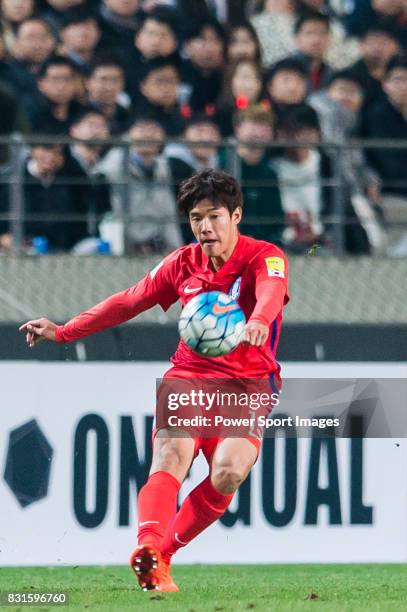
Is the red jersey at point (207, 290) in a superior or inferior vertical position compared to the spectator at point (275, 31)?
inferior

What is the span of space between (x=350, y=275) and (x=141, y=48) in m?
2.54

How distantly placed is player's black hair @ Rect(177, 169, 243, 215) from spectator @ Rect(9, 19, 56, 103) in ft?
12.3

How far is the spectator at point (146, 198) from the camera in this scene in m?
8.10

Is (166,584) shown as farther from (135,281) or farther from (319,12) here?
(319,12)

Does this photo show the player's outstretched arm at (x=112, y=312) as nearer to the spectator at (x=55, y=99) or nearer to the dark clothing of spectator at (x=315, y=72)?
the spectator at (x=55, y=99)

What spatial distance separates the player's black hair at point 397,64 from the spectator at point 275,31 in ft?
2.78

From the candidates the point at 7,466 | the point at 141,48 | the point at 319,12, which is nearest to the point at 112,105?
the point at 141,48

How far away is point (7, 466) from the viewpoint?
743 cm

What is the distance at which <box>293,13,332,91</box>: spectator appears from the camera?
9.75 metres

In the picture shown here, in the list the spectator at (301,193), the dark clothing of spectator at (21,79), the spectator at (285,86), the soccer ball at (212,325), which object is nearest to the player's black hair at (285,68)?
the spectator at (285,86)

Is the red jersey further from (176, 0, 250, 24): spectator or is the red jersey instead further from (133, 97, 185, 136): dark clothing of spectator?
(176, 0, 250, 24): spectator

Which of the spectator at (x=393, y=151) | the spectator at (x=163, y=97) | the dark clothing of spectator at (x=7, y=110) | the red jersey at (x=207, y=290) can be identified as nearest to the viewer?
the red jersey at (x=207, y=290)

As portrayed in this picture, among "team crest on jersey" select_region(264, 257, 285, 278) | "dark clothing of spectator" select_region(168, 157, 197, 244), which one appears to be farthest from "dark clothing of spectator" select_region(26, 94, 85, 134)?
"team crest on jersey" select_region(264, 257, 285, 278)

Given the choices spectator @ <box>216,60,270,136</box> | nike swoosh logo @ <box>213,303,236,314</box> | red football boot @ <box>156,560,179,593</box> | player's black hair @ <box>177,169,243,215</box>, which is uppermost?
spectator @ <box>216,60,270,136</box>
